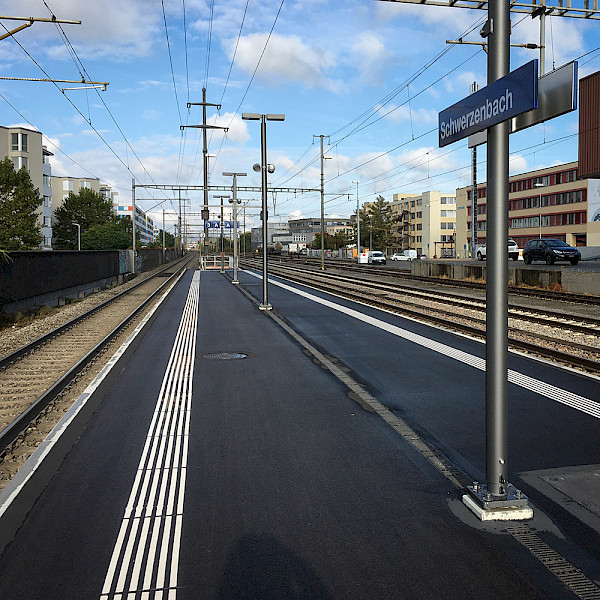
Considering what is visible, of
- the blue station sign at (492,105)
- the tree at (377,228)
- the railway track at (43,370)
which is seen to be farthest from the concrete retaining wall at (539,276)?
the tree at (377,228)

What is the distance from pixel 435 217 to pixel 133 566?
4332 inches

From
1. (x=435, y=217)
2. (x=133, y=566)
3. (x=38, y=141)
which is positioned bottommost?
(x=133, y=566)

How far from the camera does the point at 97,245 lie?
8606cm

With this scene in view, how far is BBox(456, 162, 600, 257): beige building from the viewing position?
65750mm

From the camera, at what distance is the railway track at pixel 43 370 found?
23.1 feet

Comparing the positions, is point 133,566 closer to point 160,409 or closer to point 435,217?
point 160,409

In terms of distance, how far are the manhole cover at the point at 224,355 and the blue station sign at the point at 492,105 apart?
7139mm

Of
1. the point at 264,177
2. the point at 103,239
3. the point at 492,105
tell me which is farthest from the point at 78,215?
the point at 492,105

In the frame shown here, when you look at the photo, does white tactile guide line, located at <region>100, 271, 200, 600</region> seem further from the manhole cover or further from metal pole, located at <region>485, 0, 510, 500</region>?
the manhole cover

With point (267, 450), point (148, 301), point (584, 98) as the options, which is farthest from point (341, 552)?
point (584, 98)

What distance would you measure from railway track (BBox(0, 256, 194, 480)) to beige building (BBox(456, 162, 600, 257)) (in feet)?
183

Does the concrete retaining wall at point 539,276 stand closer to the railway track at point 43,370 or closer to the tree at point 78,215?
the railway track at point 43,370

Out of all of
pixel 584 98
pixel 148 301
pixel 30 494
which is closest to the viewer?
pixel 30 494

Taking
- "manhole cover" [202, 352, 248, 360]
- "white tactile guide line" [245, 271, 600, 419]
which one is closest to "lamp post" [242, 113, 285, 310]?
"white tactile guide line" [245, 271, 600, 419]
